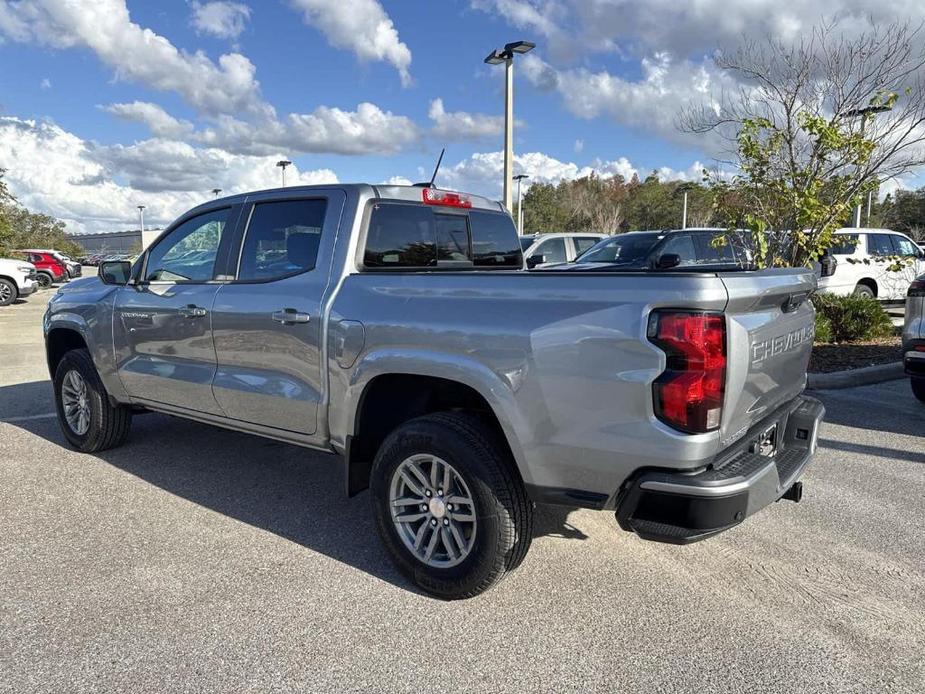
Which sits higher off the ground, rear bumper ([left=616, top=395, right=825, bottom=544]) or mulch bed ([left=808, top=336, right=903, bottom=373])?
rear bumper ([left=616, top=395, right=825, bottom=544])

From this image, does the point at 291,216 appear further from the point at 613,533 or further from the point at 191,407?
the point at 613,533

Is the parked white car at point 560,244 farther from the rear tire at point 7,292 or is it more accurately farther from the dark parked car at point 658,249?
the rear tire at point 7,292

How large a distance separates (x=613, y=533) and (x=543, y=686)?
1439 mm

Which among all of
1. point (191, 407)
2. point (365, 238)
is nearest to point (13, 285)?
point (191, 407)

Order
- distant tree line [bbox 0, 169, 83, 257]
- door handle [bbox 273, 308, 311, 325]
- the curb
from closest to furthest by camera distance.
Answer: door handle [bbox 273, 308, 311, 325] < the curb < distant tree line [bbox 0, 169, 83, 257]

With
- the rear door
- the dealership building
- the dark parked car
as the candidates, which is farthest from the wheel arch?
the dealership building

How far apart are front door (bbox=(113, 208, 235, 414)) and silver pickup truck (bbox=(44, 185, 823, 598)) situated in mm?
18

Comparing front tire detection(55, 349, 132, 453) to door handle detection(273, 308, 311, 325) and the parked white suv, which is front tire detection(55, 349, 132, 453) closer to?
door handle detection(273, 308, 311, 325)

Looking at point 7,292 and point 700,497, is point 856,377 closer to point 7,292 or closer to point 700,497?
point 700,497

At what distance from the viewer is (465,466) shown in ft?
9.83

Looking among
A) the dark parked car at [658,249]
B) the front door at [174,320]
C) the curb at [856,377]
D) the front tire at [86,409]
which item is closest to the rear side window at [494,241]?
the front door at [174,320]

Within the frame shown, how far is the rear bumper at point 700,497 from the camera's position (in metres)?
2.55

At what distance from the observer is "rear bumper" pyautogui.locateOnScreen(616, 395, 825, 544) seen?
100 inches

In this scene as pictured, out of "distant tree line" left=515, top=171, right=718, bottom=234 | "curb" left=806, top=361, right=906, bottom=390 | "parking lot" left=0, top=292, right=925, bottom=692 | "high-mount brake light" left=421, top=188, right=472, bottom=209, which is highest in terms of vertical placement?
"distant tree line" left=515, top=171, right=718, bottom=234
